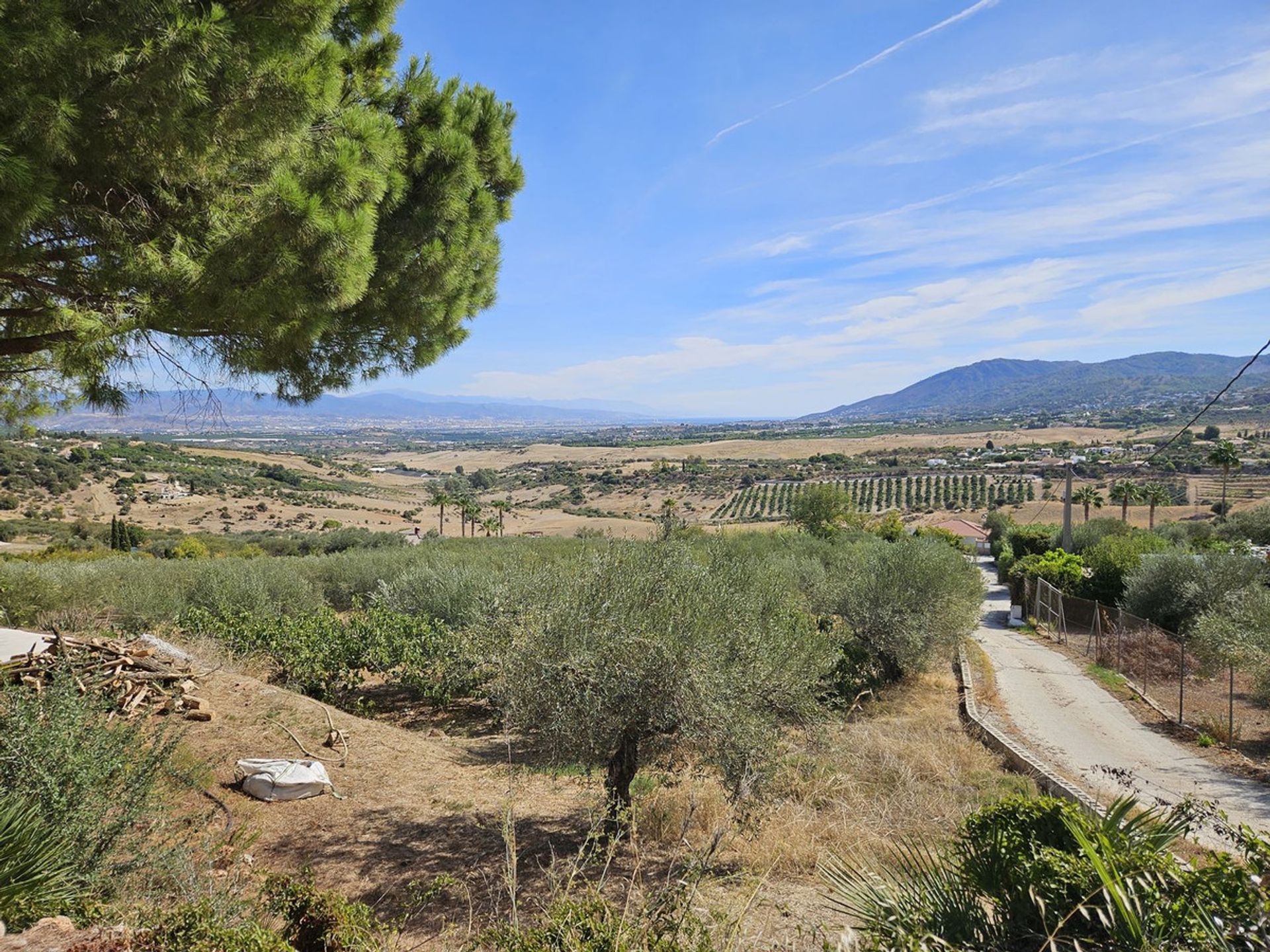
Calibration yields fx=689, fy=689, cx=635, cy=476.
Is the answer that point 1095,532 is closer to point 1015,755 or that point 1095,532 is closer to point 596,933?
point 1015,755

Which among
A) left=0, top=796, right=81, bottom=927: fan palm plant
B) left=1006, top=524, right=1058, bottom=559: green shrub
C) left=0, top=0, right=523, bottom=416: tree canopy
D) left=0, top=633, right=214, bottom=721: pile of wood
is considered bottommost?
left=1006, top=524, right=1058, bottom=559: green shrub

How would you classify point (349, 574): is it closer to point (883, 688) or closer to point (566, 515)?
point (883, 688)

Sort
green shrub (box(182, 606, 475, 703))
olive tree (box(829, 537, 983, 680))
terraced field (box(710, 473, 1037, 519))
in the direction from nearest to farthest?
1. green shrub (box(182, 606, 475, 703))
2. olive tree (box(829, 537, 983, 680))
3. terraced field (box(710, 473, 1037, 519))

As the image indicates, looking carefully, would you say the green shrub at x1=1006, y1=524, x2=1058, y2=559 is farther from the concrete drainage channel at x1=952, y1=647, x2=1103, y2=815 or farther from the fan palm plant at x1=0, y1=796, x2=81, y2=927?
the fan palm plant at x1=0, y1=796, x2=81, y2=927

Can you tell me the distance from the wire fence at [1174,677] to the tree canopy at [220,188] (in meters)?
14.0

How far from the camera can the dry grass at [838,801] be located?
21.5 ft

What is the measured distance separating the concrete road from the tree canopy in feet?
13.4

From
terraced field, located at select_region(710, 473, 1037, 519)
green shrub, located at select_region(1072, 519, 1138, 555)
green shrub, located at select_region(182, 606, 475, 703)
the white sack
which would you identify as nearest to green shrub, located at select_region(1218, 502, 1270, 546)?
green shrub, located at select_region(1072, 519, 1138, 555)

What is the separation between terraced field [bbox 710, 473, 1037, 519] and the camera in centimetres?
7731

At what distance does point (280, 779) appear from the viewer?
7.43 metres

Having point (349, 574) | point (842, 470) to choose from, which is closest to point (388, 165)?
point (349, 574)

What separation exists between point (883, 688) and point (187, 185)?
16.4 m

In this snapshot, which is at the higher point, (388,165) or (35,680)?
(388,165)

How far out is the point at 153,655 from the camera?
9.09 m
